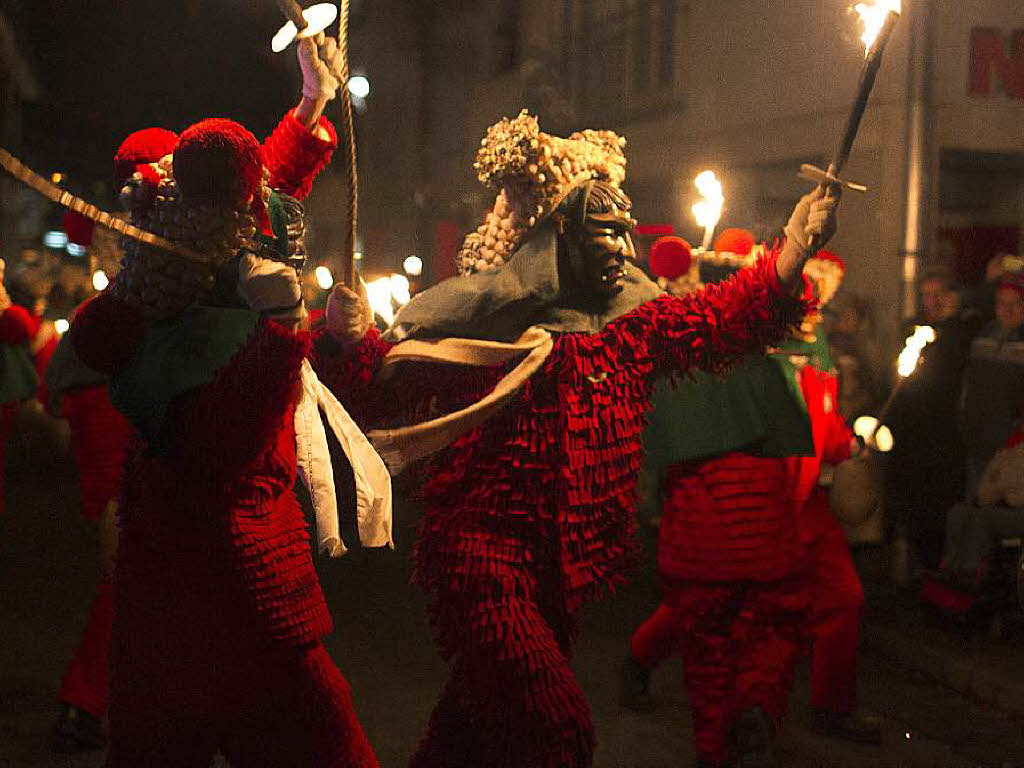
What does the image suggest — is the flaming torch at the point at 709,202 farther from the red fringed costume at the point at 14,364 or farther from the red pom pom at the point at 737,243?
the red fringed costume at the point at 14,364

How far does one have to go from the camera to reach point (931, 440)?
24.9ft

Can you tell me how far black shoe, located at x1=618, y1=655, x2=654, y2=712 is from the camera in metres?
5.41

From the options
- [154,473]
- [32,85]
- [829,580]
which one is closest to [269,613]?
[154,473]

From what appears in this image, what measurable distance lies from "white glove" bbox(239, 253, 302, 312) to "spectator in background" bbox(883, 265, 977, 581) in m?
5.22

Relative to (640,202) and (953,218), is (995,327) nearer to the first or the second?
(953,218)

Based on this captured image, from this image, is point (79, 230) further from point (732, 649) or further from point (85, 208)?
point (732, 649)

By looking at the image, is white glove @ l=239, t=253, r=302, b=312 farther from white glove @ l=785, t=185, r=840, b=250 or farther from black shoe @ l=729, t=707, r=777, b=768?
black shoe @ l=729, t=707, r=777, b=768

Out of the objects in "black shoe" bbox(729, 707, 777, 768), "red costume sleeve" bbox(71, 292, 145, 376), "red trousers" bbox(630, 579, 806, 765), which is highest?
"red costume sleeve" bbox(71, 292, 145, 376)

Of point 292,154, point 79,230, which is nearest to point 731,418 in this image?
point 292,154

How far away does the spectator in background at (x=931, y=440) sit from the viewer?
24.5ft

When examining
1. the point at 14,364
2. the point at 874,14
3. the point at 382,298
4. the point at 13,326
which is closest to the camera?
the point at 874,14

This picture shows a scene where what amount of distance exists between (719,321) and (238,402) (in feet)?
4.23

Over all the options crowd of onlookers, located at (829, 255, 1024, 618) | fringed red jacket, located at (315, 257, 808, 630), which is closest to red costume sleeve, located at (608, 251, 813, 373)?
fringed red jacket, located at (315, 257, 808, 630)

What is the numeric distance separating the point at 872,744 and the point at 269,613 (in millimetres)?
2929
